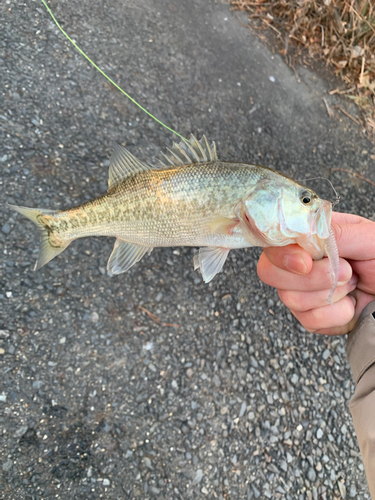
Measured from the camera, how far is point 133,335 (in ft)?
8.54

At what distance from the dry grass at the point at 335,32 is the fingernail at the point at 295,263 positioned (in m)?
4.07

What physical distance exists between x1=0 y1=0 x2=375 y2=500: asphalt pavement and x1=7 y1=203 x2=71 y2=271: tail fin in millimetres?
607

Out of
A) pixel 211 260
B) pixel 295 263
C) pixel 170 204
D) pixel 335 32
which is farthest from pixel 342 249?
pixel 335 32

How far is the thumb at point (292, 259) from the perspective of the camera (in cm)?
162

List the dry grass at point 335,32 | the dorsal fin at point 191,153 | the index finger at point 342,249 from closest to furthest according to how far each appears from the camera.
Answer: the index finger at point 342,249 < the dorsal fin at point 191,153 < the dry grass at point 335,32

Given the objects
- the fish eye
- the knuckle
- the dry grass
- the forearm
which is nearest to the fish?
the fish eye

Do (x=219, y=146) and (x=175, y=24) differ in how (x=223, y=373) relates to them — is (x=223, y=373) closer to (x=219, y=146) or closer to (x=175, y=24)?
(x=219, y=146)

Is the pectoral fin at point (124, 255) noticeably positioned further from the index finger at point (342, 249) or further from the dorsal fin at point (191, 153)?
the index finger at point (342, 249)

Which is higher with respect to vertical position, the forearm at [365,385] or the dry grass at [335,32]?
the dry grass at [335,32]

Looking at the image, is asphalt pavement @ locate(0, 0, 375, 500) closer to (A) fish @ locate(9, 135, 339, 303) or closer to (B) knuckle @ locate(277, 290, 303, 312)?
(A) fish @ locate(9, 135, 339, 303)

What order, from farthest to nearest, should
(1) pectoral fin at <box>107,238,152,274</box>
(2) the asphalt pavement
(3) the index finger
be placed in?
1. (2) the asphalt pavement
2. (1) pectoral fin at <box>107,238,152,274</box>
3. (3) the index finger

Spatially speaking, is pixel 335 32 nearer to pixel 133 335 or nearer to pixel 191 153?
pixel 191 153

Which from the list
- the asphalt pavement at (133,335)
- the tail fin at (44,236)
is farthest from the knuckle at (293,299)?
the tail fin at (44,236)

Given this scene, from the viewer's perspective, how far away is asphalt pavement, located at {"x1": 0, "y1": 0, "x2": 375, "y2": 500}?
2.24 metres
